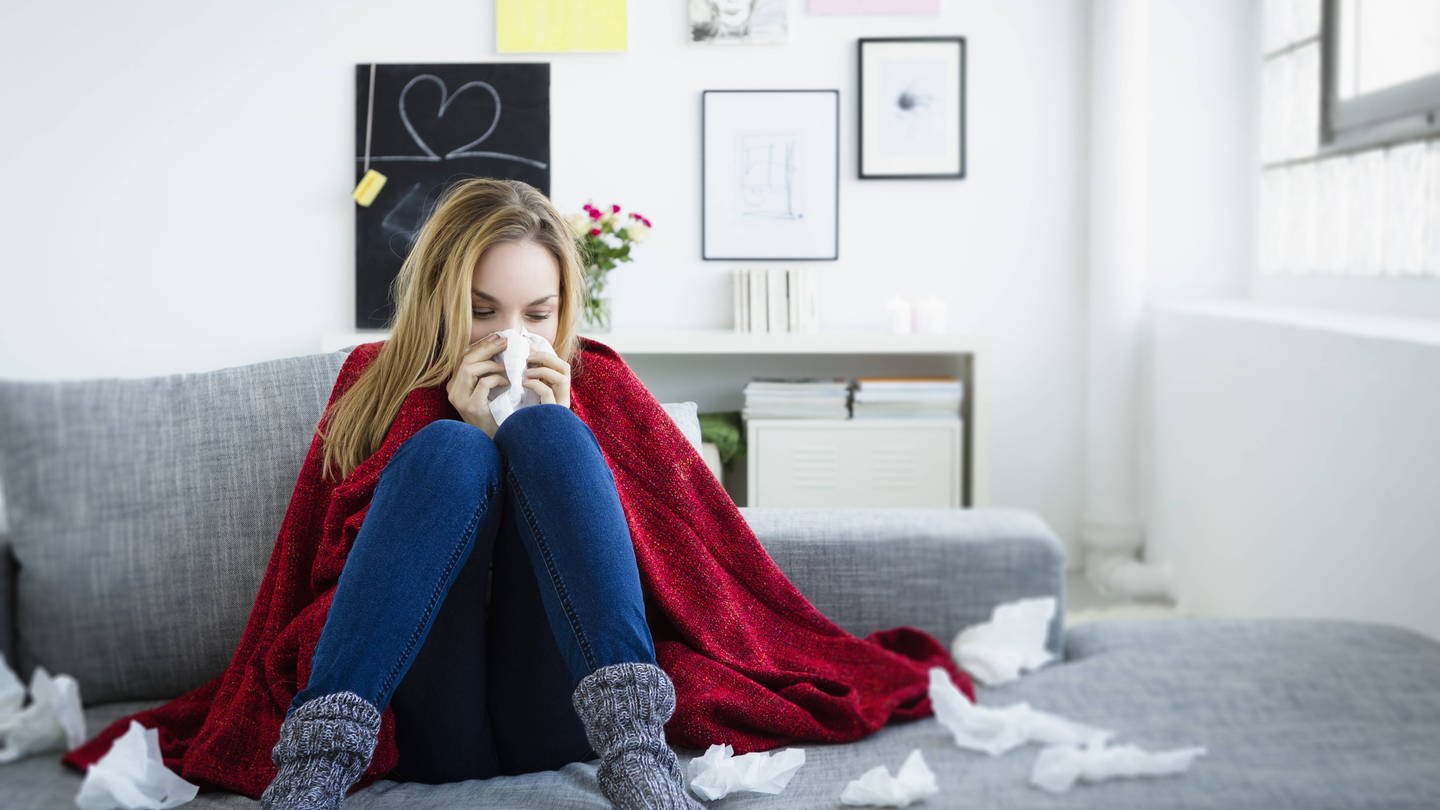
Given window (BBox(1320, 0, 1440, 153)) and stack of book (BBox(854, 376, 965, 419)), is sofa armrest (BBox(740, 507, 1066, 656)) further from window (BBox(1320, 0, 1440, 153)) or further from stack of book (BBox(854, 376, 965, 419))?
stack of book (BBox(854, 376, 965, 419))

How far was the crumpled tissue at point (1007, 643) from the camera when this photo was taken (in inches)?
68.6

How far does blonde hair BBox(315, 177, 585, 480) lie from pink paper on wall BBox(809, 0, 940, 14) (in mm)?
2323

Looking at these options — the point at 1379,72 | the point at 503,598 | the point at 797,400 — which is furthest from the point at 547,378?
the point at 797,400

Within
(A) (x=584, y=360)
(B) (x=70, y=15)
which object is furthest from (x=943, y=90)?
(B) (x=70, y=15)

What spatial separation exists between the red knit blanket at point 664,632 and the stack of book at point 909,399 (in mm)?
1841

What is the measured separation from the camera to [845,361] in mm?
3980

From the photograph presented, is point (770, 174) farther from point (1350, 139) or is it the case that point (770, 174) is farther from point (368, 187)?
point (1350, 139)

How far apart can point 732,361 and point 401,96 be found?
1270 mm

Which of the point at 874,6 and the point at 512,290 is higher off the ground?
the point at 874,6

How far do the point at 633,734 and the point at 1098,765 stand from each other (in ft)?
1.67

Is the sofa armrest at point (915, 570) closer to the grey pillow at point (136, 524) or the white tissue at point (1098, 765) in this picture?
the white tissue at point (1098, 765)

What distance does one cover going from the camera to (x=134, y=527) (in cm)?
171

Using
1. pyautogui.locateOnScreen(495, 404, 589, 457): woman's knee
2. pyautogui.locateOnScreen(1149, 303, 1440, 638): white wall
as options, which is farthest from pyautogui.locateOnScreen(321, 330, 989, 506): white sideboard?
pyautogui.locateOnScreen(495, 404, 589, 457): woman's knee

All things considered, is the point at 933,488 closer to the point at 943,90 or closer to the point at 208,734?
the point at 943,90
